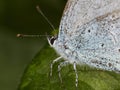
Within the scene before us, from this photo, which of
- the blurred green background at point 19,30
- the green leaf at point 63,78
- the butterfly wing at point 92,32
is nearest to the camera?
the green leaf at point 63,78

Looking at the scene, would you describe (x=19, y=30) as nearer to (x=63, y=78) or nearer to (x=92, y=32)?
(x=92, y=32)

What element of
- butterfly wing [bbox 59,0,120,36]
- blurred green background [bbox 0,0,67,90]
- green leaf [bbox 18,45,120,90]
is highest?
blurred green background [bbox 0,0,67,90]

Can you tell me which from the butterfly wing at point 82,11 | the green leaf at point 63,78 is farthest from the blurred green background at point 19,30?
the butterfly wing at point 82,11

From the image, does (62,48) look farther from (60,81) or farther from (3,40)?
(3,40)

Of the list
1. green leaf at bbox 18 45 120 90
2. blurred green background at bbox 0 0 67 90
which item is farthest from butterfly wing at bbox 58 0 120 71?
blurred green background at bbox 0 0 67 90

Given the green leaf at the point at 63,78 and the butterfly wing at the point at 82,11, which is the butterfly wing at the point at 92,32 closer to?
the butterfly wing at the point at 82,11

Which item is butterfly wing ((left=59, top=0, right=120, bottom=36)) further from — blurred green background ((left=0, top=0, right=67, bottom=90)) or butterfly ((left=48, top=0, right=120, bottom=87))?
blurred green background ((left=0, top=0, right=67, bottom=90))

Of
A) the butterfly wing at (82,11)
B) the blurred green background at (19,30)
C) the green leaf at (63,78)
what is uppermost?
the blurred green background at (19,30)

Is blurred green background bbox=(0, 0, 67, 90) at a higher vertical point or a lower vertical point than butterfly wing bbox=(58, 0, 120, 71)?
higher
